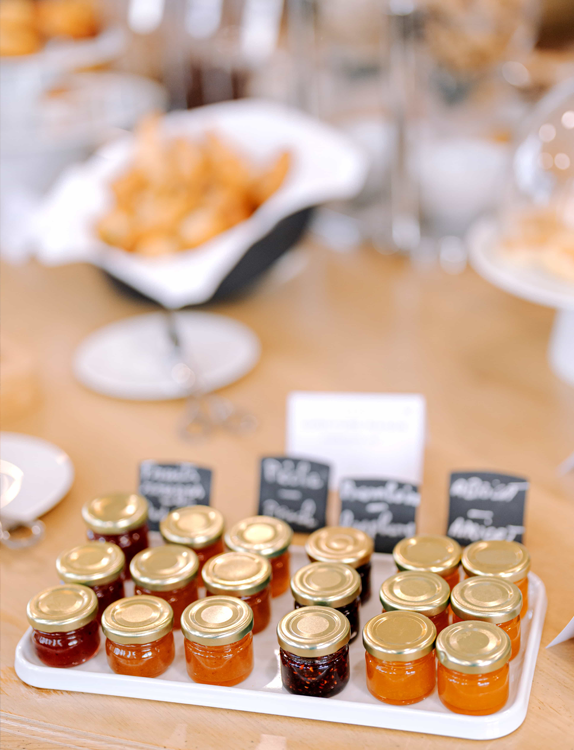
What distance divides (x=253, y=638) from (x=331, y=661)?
4.2 inches

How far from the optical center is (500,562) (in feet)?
2.11

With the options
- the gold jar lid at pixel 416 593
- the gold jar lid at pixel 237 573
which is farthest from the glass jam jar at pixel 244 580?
the gold jar lid at pixel 416 593

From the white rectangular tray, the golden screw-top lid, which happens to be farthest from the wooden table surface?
the golden screw-top lid

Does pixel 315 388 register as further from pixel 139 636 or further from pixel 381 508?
pixel 139 636

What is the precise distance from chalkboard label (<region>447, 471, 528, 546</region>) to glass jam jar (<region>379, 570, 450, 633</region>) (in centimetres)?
11

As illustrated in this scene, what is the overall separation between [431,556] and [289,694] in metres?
0.16

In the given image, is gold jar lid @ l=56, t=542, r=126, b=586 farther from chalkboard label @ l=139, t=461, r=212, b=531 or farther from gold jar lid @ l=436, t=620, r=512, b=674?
gold jar lid @ l=436, t=620, r=512, b=674

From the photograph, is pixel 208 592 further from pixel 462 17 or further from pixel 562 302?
pixel 462 17

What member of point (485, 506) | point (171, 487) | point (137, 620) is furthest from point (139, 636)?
point (485, 506)

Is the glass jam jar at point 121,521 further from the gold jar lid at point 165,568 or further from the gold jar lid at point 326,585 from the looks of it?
the gold jar lid at point 326,585

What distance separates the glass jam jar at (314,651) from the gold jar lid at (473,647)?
0.07 metres

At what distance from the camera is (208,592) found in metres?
0.66

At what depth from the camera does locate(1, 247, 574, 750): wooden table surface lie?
1.95 ft

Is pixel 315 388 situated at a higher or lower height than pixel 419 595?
lower
